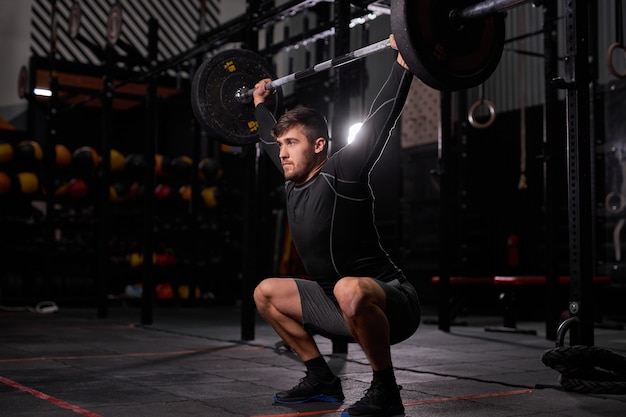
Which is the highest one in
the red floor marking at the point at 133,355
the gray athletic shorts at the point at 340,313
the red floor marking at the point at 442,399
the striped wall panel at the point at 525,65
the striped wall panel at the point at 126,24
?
the striped wall panel at the point at 126,24

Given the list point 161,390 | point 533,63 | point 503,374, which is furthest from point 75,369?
point 533,63

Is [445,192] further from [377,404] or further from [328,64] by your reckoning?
[377,404]

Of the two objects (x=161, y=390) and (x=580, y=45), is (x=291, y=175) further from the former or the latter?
(x=580, y=45)

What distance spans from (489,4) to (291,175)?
2.76 ft

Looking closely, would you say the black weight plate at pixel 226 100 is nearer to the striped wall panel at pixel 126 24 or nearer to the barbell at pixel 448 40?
the barbell at pixel 448 40

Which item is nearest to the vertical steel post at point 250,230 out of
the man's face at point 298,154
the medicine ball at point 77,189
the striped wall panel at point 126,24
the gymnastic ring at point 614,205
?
the man's face at point 298,154

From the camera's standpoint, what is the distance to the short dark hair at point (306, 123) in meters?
2.48

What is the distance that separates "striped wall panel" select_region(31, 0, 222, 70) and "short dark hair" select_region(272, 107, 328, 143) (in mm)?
8699

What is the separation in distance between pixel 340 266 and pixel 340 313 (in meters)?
0.16

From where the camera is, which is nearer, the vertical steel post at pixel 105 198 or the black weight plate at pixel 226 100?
the black weight plate at pixel 226 100

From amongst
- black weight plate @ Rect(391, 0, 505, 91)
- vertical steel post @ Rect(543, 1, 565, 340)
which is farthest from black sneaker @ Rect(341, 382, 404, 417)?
vertical steel post @ Rect(543, 1, 565, 340)

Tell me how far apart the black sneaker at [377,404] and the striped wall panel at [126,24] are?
9235 millimetres

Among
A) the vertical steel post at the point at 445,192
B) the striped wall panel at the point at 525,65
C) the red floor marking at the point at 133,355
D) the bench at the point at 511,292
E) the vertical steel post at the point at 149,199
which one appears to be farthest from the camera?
the striped wall panel at the point at 525,65

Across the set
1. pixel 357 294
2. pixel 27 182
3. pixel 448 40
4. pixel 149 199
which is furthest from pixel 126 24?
pixel 357 294
